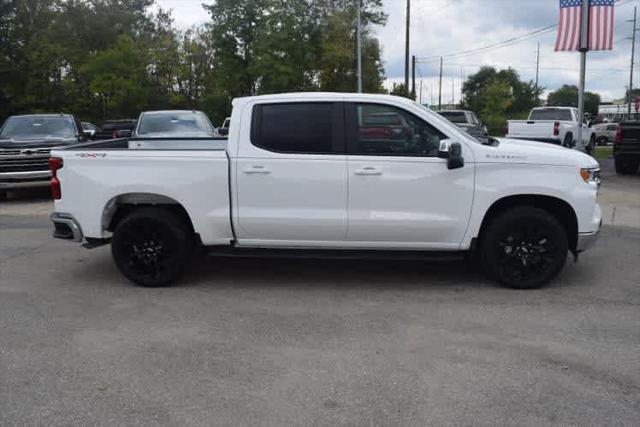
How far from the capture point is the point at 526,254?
6.29m

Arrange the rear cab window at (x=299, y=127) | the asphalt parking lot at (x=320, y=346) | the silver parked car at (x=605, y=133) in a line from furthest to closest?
the silver parked car at (x=605, y=133)
the rear cab window at (x=299, y=127)
the asphalt parking lot at (x=320, y=346)

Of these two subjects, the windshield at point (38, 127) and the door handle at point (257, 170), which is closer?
the door handle at point (257, 170)

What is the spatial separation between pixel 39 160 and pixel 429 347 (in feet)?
36.1

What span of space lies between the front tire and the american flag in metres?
8.61

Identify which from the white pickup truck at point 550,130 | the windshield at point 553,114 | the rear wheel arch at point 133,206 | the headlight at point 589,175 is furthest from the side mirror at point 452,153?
the windshield at point 553,114

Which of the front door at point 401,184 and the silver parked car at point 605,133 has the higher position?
the front door at point 401,184

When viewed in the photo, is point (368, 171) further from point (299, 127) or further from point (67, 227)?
point (67, 227)

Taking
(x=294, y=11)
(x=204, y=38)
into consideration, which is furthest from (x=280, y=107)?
(x=204, y=38)

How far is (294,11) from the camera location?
47.4 metres

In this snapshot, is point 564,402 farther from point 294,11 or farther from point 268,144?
point 294,11

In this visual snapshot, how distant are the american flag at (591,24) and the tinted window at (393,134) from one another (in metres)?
8.78

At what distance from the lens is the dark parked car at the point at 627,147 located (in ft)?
57.8

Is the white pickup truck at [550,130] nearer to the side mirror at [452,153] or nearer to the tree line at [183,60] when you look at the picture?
the side mirror at [452,153]

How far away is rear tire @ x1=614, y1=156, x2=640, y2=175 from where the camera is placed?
18.2 m
